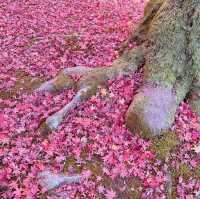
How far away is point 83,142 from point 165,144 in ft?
4.69

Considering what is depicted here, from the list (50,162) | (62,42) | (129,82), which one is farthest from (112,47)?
(50,162)

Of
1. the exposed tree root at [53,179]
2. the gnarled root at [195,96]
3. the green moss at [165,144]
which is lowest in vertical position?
the exposed tree root at [53,179]

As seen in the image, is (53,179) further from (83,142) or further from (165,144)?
(165,144)

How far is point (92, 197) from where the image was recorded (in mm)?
5660

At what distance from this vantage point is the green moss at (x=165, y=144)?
6.38 meters

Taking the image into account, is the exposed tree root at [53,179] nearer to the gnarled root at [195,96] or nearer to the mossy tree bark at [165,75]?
the mossy tree bark at [165,75]

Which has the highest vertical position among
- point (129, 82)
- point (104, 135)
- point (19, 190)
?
point (129, 82)

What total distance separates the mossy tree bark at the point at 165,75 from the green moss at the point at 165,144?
5.2 inches

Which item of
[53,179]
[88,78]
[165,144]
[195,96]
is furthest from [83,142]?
[195,96]

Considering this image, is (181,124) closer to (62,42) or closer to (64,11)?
(62,42)

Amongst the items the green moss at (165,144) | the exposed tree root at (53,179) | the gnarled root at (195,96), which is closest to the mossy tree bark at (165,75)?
the gnarled root at (195,96)

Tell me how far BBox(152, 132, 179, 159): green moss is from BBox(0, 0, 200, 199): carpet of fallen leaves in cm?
8

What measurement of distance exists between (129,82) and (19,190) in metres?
3.16

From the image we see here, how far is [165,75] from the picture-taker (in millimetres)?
7125
